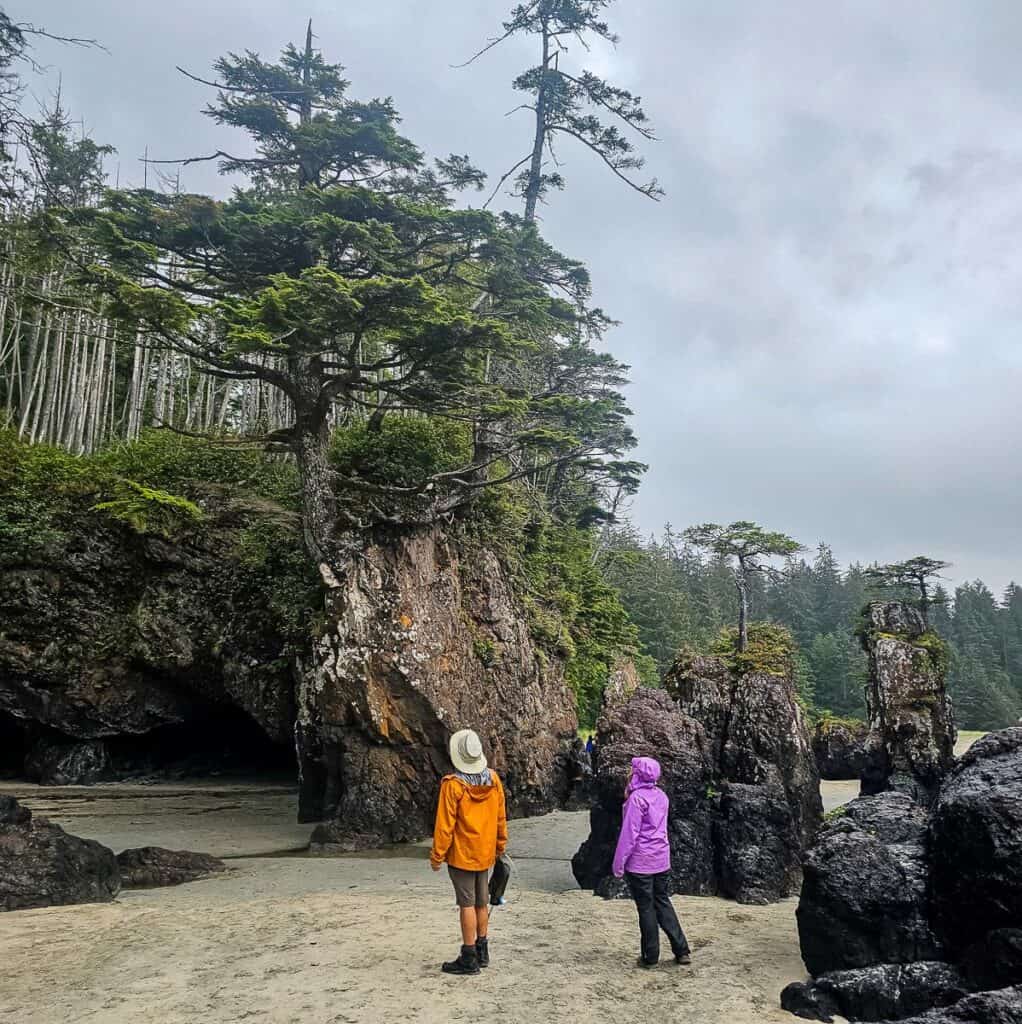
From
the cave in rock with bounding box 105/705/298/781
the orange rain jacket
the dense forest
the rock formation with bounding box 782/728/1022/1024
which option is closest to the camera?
the rock formation with bounding box 782/728/1022/1024

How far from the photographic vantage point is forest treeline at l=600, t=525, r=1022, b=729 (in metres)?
42.0

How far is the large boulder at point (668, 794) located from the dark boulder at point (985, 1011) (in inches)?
210

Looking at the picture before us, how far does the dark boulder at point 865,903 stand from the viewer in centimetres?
502

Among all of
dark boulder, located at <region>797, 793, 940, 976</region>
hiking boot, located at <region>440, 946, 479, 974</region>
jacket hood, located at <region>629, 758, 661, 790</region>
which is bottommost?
hiking boot, located at <region>440, 946, 479, 974</region>

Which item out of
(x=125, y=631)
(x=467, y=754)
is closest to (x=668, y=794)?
(x=467, y=754)

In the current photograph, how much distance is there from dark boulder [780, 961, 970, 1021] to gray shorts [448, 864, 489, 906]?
2.16 meters

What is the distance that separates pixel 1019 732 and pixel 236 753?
1837 centimetres

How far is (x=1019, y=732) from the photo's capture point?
5520 mm

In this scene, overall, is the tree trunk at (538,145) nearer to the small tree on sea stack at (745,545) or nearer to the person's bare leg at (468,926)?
the small tree on sea stack at (745,545)

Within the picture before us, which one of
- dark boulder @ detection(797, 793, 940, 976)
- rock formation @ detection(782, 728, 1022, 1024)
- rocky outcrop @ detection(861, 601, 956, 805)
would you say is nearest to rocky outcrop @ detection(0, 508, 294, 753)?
dark boulder @ detection(797, 793, 940, 976)

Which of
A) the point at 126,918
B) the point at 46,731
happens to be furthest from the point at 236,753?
the point at 126,918

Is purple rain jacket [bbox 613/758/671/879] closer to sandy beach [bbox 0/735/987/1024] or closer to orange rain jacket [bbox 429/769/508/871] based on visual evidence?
sandy beach [bbox 0/735/987/1024]

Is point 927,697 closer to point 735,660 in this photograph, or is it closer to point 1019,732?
point 735,660

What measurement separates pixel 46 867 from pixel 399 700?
247 inches
